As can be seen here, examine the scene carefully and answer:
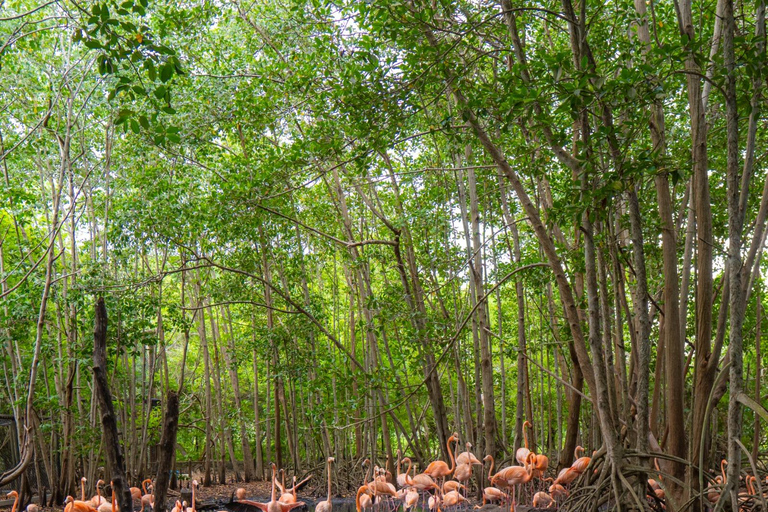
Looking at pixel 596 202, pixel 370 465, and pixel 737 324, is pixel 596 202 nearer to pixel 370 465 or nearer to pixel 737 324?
pixel 737 324

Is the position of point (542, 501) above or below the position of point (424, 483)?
below

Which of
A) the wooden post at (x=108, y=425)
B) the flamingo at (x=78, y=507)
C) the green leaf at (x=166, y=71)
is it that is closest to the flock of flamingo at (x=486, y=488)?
the flamingo at (x=78, y=507)

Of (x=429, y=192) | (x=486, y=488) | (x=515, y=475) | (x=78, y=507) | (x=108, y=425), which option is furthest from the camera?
(x=429, y=192)

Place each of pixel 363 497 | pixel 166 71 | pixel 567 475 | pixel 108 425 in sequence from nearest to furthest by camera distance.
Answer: pixel 166 71, pixel 108 425, pixel 567 475, pixel 363 497

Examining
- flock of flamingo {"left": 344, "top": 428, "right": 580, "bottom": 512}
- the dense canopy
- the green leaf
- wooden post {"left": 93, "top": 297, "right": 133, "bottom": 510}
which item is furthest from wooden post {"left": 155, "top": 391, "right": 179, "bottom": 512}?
flock of flamingo {"left": 344, "top": 428, "right": 580, "bottom": 512}

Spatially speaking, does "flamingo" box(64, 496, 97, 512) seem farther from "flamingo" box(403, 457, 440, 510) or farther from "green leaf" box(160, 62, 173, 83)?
"green leaf" box(160, 62, 173, 83)

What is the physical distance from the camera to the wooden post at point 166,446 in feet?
15.1

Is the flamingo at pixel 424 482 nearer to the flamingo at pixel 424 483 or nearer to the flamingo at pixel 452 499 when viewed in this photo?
the flamingo at pixel 424 483

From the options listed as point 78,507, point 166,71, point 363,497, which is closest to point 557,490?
point 363,497

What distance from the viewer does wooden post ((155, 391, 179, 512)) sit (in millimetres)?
4598

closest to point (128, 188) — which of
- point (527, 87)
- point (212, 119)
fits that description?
point (212, 119)

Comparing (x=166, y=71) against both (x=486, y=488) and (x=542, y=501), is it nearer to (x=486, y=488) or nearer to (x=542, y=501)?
(x=542, y=501)

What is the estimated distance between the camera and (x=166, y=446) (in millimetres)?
4629

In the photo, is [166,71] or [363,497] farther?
[363,497]
